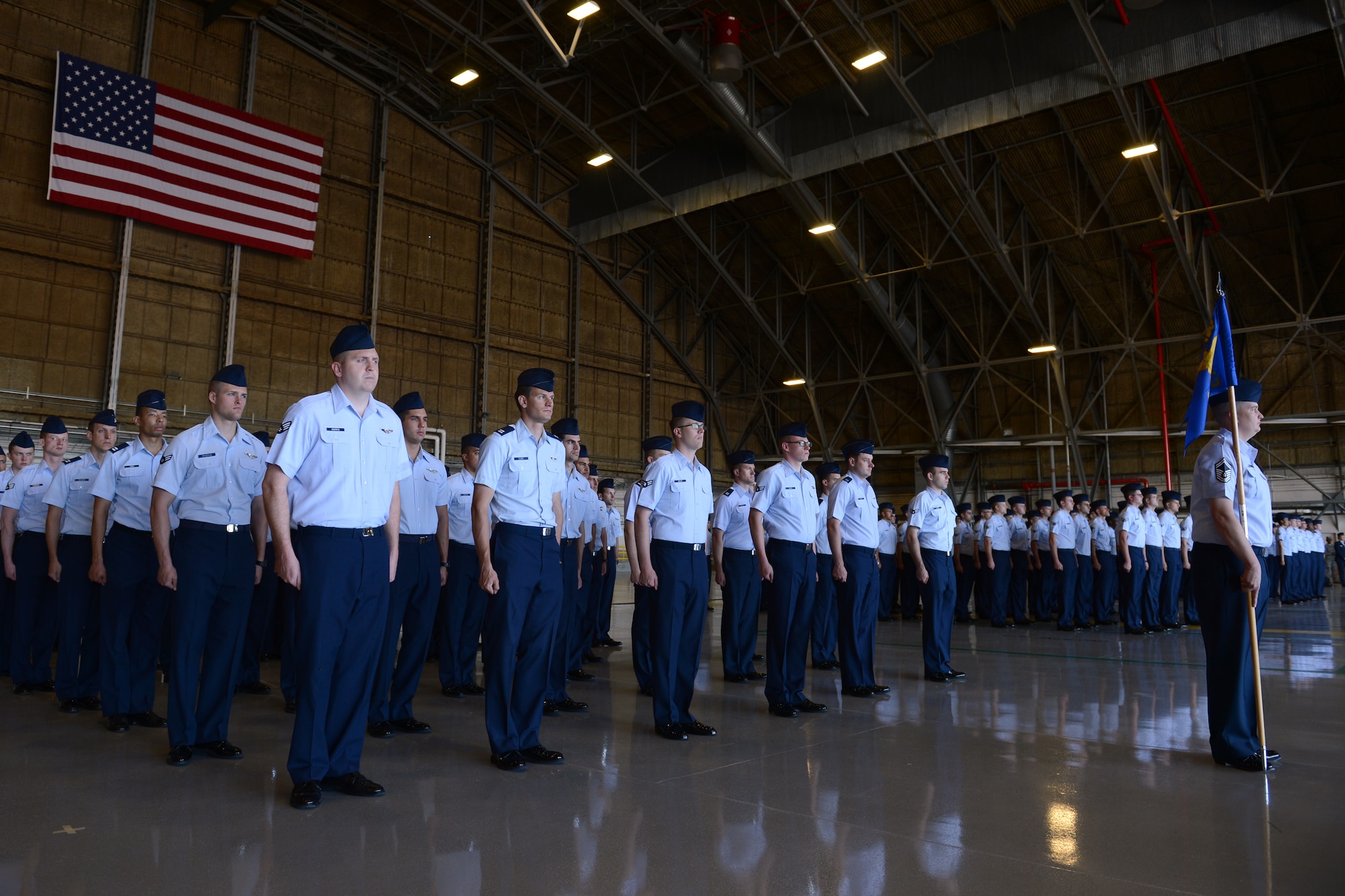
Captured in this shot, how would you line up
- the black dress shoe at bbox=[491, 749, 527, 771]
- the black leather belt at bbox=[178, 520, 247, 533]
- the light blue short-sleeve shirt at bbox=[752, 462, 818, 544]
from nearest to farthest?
the black dress shoe at bbox=[491, 749, 527, 771] → the black leather belt at bbox=[178, 520, 247, 533] → the light blue short-sleeve shirt at bbox=[752, 462, 818, 544]

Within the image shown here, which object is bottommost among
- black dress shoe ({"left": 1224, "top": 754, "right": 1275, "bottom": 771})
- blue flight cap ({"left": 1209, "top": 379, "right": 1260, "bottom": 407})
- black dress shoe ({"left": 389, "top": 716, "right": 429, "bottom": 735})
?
black dress shoe ({"left": 389, "top": 716, "right": 429, "bottom": 735})

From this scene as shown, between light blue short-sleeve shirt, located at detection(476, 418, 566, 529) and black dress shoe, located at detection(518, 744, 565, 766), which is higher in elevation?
light blue short-sleeve shirt, located at detection(476, 418, 566, 529)

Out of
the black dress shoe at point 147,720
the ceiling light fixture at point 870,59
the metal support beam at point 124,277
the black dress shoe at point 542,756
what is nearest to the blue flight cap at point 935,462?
the black dress shoe at point 542,756

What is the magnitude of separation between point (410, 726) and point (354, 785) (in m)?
1.40

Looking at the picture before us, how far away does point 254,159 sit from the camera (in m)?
15.8

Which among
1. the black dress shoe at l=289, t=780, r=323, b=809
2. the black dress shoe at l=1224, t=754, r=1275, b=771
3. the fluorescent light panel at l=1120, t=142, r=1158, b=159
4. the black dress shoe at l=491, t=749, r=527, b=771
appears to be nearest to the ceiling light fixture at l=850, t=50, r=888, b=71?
the fluorescent light panel at l=1120, t=142, r=1158, b=159

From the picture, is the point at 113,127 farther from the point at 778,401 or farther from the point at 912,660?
the point at 778,401

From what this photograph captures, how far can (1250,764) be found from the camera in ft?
13.1

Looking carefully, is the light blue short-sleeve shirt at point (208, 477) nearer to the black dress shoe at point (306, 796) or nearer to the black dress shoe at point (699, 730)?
the black dress shoe at point (306, 796)

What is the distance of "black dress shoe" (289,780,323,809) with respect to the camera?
10.7ft

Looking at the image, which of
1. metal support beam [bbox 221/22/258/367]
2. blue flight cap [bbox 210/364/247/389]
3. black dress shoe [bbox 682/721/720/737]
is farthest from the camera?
metal support beam [bbox 221/22/258/367]

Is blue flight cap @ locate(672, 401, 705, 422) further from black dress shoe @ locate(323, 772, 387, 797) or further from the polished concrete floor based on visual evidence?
black dress shoe @ locate(323, 772, 387, 797)

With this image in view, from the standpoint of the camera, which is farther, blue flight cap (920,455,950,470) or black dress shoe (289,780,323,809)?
blue flight cap (920,455,950,470)

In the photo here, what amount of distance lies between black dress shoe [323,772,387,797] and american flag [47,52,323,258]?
1440cm
